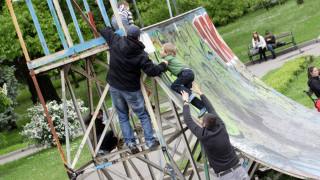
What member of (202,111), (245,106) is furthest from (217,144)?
(245,106)

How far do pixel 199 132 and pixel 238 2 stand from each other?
25381 millimetres

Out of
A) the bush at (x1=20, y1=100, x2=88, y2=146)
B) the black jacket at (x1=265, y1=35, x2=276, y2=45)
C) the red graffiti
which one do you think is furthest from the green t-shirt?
the black jacket at (x1=265, y1=35, x2=276, y2=45)

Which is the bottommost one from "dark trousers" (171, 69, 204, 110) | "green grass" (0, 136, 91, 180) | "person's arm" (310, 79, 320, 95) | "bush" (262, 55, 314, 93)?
"green grass" (0, 136, 91, 180)

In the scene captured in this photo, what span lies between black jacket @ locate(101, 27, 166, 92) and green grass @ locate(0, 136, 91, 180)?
8.46m

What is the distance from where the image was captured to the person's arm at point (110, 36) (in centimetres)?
758

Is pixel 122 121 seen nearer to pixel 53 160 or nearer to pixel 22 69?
pixel 53 160

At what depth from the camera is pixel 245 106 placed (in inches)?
376

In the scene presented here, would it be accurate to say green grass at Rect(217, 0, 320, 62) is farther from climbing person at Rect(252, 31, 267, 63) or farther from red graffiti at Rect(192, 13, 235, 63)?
red graffiti at Rect(192, 13, 235, 63)

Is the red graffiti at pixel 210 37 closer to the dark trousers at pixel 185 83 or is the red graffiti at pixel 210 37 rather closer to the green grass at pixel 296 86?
the green grass at pixel 296 86

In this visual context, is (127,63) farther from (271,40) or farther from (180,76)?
(271,40)

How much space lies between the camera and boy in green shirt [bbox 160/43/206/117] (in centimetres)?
742

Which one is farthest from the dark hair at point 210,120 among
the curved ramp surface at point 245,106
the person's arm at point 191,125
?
the curved ramp surface at point 245,106

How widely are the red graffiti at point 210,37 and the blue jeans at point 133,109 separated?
3.76 metres

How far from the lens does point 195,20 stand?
11.2 m
